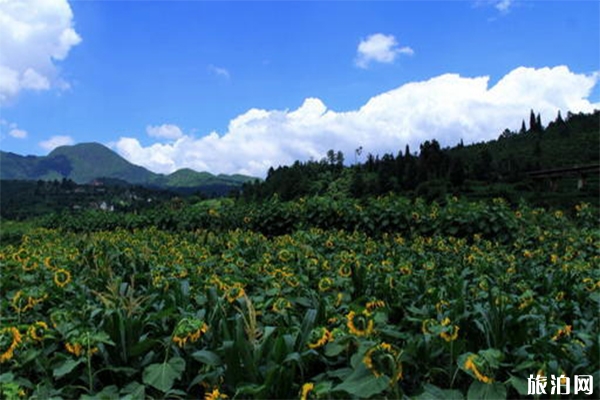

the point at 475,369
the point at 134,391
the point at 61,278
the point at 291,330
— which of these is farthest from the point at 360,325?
the point at 61,278

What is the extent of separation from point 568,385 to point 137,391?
5.02 ft

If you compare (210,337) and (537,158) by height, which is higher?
(537,158)

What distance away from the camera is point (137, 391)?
189 centimetres

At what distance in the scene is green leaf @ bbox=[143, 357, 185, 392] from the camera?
73.1 inches

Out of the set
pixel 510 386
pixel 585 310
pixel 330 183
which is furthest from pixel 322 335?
pixel 330 183

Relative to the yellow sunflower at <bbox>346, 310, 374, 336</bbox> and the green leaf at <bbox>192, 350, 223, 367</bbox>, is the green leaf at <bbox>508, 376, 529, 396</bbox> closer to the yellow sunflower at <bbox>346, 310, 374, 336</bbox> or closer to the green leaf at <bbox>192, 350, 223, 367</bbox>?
the yellow sunflower at <bbox>346, 310, 374, 336</bbox>

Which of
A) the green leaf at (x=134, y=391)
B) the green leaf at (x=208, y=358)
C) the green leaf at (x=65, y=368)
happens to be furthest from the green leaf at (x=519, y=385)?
the green leaf at (x=65, y=368)

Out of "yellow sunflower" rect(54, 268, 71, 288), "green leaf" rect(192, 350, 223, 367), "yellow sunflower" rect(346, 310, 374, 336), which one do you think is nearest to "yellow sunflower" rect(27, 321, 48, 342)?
"green leaf" rect(192, 350, 223, 367)

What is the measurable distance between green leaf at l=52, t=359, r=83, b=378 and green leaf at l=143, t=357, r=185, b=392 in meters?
0.27

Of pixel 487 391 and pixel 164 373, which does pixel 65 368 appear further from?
pixel 487 391

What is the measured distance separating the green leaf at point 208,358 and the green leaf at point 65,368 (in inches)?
18.3

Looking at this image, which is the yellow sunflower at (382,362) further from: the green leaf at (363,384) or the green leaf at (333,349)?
the green leaf at (333,349)

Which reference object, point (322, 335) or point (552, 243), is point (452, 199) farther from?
point (322, 335)

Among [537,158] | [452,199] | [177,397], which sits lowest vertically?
[177,397]
